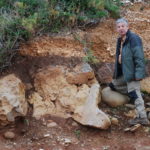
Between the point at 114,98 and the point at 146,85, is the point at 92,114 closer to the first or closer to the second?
the point at 114,98

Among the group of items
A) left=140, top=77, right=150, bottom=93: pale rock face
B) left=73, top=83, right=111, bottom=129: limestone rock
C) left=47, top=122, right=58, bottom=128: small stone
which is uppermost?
left=140, top=77, right=150, bottom=93: pale rock face

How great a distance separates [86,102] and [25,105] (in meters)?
0.87

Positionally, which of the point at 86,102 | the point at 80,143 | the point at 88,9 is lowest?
the point at 80,143

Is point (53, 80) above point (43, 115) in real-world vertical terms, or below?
above

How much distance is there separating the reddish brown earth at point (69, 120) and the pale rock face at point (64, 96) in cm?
12

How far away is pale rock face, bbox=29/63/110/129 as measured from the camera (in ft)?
17.0

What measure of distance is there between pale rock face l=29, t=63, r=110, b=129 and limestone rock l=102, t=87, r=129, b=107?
130 millimetres

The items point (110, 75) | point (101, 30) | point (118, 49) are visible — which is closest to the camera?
point (118, 49)

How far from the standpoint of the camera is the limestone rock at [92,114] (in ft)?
16.3

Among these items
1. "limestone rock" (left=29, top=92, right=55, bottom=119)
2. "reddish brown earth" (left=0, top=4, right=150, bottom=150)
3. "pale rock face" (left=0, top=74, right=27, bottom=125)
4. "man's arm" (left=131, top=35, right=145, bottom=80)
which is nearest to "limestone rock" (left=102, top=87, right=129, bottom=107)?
"reddish brown earth" (left=0, top=4, right=150, bottom=150)

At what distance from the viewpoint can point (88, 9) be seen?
6449 mm

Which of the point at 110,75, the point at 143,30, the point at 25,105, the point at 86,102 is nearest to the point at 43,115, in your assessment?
the point at 25,105

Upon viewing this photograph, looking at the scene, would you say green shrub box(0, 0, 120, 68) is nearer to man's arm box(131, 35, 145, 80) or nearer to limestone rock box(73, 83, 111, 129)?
limestone rock box(73, 83, 111, 129)

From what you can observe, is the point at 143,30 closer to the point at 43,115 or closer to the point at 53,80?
the point at 53,80
